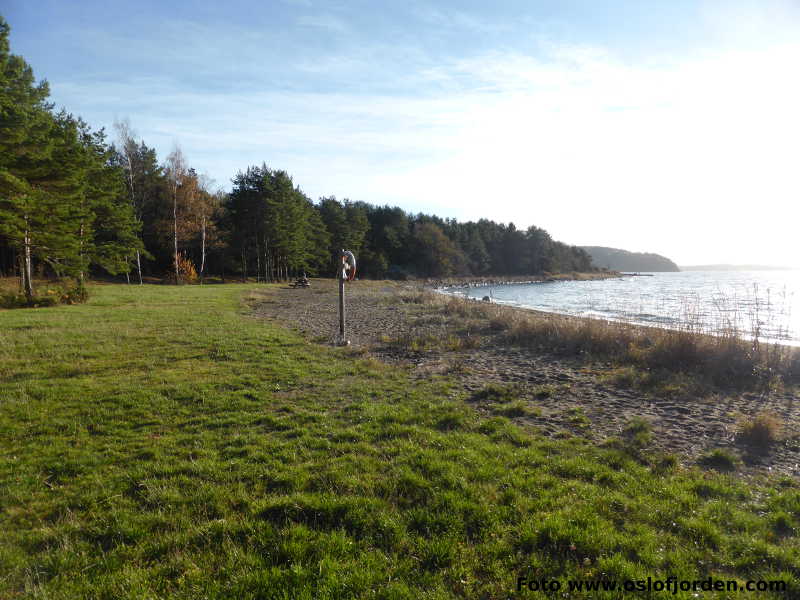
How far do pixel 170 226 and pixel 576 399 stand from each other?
4772 cm

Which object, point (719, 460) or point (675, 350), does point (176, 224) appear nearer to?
point (675, 350)

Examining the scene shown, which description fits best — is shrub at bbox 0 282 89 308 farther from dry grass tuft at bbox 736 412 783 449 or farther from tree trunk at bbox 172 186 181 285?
dry grass tuft at bbox 736 412 783 449

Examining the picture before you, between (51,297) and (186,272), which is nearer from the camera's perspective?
(51,297)

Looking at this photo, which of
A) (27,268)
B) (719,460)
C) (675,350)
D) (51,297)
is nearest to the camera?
(719,460)

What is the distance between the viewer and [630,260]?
188125 millimetres

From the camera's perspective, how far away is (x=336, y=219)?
223 feet

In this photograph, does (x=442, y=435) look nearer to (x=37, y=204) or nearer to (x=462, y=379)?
(x=462, y=379)

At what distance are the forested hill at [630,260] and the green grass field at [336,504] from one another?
630 ft

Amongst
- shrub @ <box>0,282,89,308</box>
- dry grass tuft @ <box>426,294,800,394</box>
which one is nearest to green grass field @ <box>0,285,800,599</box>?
dry grass tuft @ <box>426,294,800,394</box>

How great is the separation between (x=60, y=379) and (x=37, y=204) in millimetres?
15902

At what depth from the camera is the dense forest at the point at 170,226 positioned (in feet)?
63.6

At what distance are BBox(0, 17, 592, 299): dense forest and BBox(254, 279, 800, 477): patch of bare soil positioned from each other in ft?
50.8

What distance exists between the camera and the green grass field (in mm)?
3201

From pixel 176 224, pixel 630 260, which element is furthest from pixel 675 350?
pixel 630 260
